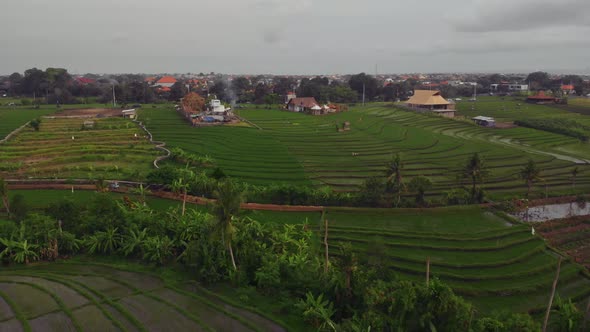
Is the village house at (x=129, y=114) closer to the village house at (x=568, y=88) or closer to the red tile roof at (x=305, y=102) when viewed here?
the red tile roof at (x=305, y=102)

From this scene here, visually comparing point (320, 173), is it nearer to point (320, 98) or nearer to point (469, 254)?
point (469, 254)

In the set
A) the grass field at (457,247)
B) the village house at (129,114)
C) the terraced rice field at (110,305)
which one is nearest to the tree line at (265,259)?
the terraced rice field at (110,305)

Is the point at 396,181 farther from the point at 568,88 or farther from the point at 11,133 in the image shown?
the point at 568,88

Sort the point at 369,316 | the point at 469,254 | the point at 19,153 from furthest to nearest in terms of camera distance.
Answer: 1. the point at 19,153
2. the point at 469,254
3. the point at 369,316

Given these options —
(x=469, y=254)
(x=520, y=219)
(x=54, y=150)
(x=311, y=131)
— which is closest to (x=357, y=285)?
(x=469, y=254)

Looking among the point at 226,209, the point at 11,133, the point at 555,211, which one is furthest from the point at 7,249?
the point at 11,133
